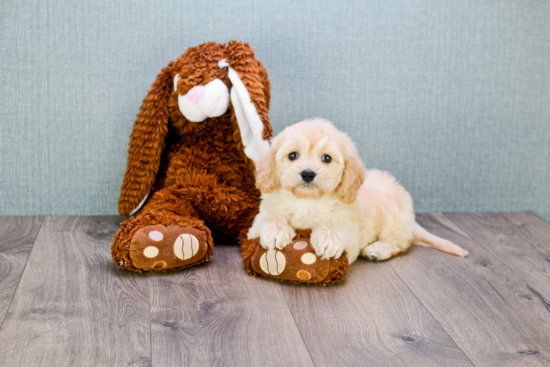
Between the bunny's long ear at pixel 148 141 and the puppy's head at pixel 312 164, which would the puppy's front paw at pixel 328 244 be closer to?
the puppy's head at pixel 312 164

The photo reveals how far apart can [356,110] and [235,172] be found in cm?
60

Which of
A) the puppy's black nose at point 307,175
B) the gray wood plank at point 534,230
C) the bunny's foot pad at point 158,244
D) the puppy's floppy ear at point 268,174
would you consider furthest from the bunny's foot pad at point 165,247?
the gray wood plank at point 534,230

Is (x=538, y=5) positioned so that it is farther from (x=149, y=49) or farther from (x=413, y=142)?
(x=149, y=49)

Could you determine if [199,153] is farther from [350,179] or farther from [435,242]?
[435,242]

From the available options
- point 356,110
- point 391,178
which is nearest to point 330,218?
point 391,178

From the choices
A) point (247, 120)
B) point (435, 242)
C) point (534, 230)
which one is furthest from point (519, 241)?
point (247, 120)

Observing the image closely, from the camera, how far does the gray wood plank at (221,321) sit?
1.24 m

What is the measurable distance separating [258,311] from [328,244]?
28 cm

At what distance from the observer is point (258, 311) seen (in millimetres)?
1449

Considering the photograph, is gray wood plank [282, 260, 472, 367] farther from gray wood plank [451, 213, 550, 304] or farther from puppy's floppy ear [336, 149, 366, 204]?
gray wood plank [451, 213, 550, 304]

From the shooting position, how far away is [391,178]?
1.96 metres

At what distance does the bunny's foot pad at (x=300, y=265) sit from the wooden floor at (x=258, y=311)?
0.03m

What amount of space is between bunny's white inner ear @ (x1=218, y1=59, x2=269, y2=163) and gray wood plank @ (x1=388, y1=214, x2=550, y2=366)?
0.59m

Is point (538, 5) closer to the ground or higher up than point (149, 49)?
higher up
